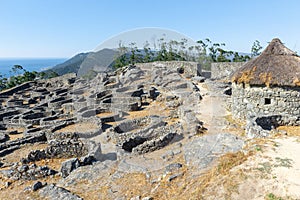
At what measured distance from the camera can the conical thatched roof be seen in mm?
14039

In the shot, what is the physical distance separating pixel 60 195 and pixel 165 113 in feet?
41.2

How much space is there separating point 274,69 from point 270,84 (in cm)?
95

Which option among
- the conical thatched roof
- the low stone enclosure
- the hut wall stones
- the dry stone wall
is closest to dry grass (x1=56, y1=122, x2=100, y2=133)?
the hut wall stones

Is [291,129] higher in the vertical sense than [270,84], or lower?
lower

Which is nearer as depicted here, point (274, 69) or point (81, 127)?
point (274, 69)

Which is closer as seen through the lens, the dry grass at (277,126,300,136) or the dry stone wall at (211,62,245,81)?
the dry grass at (277,126,300,136)

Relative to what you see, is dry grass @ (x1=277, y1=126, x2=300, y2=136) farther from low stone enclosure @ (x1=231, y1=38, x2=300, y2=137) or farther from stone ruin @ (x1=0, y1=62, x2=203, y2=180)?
stone ruin @ (x1=0, y1=62, x2=203, y2=180)

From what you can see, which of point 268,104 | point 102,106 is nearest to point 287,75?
point 268,104

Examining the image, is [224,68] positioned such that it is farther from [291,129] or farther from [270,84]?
[291,129]

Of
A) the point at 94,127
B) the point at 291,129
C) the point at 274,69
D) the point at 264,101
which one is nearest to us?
the point at 291,129

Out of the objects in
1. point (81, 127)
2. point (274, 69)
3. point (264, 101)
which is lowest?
point (81, 127)

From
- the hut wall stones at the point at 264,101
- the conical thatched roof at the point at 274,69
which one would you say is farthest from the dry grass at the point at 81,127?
the conical thatched roof at the point at 274,69

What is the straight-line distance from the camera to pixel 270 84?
14320mm

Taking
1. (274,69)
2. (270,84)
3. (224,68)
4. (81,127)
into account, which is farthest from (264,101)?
(224,68)
